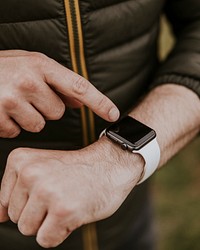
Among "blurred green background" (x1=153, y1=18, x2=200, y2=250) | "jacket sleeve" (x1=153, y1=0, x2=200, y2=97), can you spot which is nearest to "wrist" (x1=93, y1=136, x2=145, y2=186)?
"jacket sleeve" (x1=153, y1=0, x2=200, y2=97)

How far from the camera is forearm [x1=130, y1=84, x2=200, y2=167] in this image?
145 cm

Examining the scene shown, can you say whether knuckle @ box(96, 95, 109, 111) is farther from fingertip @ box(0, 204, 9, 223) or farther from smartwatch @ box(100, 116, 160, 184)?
fingertip @ box(0, 204, 9, 223)

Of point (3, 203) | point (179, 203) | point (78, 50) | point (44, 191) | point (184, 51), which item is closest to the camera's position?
point (44, 191)

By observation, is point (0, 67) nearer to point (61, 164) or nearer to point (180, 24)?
point (61, 164)

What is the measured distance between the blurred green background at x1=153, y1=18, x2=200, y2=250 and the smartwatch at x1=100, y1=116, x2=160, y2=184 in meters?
1.46

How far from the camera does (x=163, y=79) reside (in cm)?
158

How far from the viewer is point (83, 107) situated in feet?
4.78

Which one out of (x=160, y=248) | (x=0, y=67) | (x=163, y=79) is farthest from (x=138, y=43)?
(x=160, y=248)

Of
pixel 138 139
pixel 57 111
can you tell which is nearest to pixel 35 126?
pixel 57 111

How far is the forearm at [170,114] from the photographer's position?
1.45 m

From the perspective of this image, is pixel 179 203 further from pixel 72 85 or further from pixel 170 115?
pixel 72 85

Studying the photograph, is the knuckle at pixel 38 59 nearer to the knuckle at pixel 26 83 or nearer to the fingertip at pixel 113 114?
the knuckle at pixel 26 83

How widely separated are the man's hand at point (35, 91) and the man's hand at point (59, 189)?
9 cm

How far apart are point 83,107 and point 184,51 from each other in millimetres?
420
